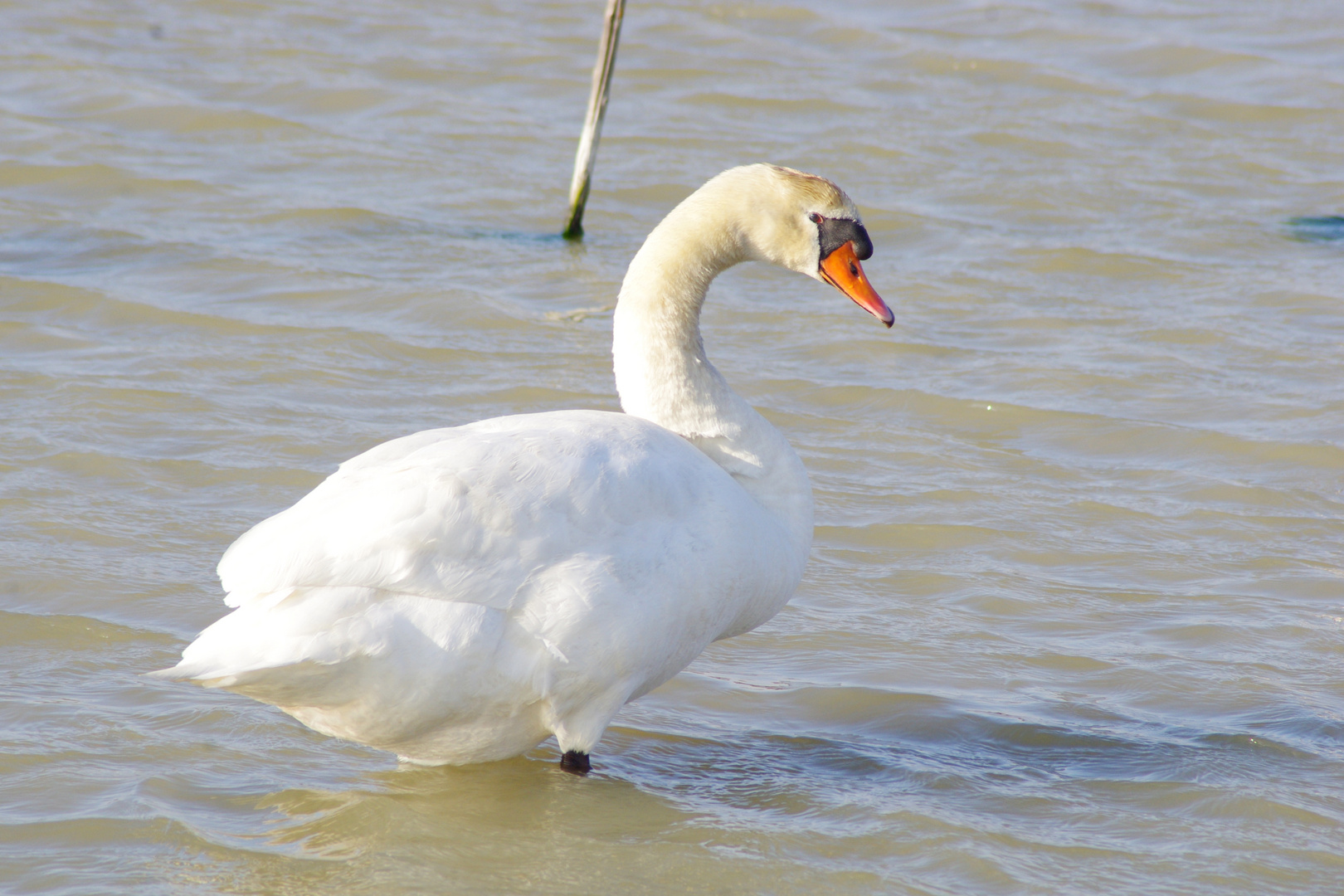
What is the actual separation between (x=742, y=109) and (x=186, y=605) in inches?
267

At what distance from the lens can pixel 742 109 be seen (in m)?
10.8

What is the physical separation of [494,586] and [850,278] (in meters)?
1.56

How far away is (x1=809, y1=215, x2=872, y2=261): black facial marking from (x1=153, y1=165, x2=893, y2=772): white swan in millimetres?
788

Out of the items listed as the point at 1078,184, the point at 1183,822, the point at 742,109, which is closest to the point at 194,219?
the point at 742,109

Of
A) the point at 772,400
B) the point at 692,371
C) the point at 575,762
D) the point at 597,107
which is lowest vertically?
the point at 575,762

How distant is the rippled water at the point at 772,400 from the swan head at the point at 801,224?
1.13 m

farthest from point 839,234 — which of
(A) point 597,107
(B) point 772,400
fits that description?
(A) point 597,107

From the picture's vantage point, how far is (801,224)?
4.48m

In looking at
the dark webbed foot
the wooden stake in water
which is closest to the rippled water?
the dark webbed foot

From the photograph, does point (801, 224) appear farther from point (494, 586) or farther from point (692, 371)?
point (494, 586)

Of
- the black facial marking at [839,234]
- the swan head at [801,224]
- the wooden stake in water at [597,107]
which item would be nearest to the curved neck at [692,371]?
the swan head at [801,224]

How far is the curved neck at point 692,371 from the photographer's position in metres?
4.27

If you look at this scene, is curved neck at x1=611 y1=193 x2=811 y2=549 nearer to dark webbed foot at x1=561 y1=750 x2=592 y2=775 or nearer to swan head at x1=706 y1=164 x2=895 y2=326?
swan head at x1=706 y1=164 x2=895 y2=326

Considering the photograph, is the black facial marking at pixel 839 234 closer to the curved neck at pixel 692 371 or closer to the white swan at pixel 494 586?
Result: the curved neck at pixel 692 371
